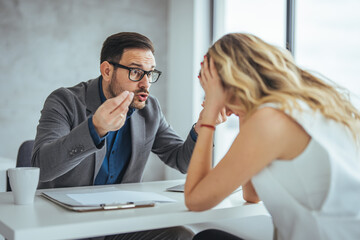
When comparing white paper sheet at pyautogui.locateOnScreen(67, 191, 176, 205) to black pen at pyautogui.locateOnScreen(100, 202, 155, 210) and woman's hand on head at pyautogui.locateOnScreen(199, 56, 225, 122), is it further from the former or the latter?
woman's hand on head at pyautogui.locateOnScreen(199, 56, 225, 122)

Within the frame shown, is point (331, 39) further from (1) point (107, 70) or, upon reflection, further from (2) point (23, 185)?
(2) point (23, 185)

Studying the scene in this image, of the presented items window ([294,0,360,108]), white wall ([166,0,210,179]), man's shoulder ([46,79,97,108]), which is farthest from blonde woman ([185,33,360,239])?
white wall ([166,0,210,179])

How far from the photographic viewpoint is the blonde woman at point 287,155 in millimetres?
975

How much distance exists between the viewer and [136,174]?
181cm

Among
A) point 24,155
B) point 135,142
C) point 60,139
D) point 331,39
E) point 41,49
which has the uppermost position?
point 331,39

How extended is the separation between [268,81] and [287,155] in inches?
8.3

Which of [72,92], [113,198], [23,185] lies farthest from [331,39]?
[23,185]

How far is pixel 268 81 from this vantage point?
1098 millimetres

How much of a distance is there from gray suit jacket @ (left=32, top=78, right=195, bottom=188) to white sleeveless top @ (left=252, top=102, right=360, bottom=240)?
0.64 m

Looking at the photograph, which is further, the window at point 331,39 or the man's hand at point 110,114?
the window at point 331,39

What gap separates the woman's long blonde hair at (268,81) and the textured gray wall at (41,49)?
9.55ft

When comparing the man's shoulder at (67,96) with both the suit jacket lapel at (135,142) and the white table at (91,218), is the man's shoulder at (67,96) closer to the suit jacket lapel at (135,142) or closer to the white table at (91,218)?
the suit jacket lapel at (135,142)

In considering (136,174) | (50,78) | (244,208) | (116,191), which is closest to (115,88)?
(136,174)

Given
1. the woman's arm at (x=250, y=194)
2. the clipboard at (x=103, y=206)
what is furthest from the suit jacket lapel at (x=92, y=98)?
the woman's arm at (x=250, y=194)
